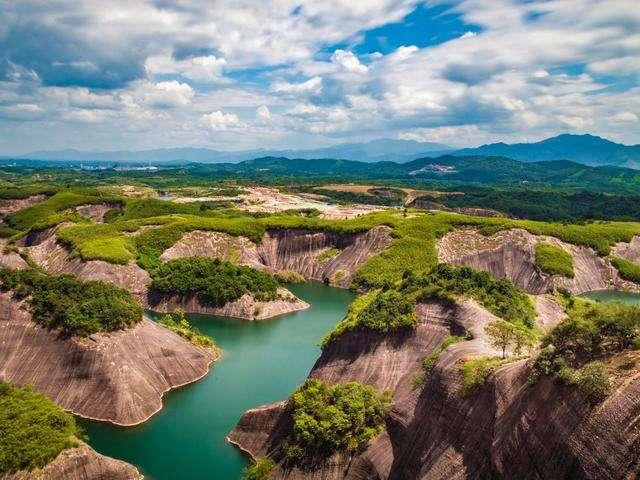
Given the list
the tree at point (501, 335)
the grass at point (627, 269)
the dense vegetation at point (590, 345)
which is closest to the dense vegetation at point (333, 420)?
the tree at point (501, 335)

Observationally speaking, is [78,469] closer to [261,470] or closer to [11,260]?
[261,470]

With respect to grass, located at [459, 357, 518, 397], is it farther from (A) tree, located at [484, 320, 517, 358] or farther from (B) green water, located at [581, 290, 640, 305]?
(B) green water, located at [581, 290, 640, 305]

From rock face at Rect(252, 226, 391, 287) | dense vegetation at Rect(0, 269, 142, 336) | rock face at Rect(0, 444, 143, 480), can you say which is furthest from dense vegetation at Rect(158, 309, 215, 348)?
rock face at Rect(252, 226, 391, 287)

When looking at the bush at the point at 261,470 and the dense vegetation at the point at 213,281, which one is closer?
the bush at the point at 261,470

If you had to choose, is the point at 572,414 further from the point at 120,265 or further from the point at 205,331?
the point at 120,265

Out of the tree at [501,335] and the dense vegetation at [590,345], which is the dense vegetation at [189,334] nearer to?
the tree at [501,335]
